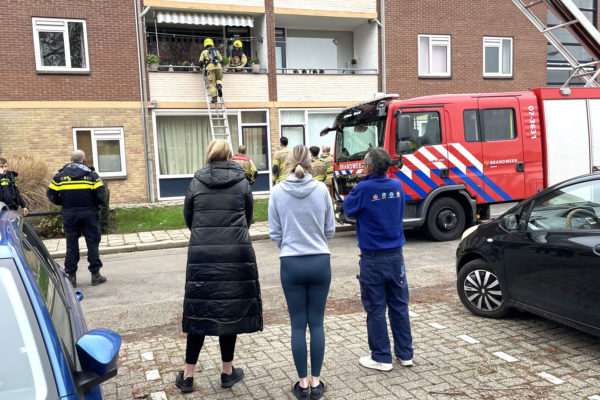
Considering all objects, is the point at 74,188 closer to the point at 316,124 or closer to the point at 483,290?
the point at 483,290

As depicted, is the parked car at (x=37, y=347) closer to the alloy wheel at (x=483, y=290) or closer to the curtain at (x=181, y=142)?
the alloy wheel at (x=483, y=290)

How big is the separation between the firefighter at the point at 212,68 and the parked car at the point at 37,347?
43.2ft

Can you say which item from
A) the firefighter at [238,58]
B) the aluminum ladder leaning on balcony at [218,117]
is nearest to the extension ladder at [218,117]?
the aluminum ladder leaning on balcony at [218,117]

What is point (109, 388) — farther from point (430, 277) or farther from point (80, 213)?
point (430, 277)

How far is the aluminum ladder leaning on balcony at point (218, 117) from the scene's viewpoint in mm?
15447

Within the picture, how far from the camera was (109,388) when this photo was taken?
3889 millimetres

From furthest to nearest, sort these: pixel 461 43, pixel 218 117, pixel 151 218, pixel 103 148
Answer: pixel 461 43 → pixel 218 117 → pixel 103 148 → pixel 151 218

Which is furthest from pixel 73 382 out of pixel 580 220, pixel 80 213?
pixel 80 213

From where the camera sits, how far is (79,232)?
7211 mm

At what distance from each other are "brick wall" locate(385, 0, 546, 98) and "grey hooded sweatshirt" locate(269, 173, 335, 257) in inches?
574

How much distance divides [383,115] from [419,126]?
2.32 ft

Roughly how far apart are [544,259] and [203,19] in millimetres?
13844

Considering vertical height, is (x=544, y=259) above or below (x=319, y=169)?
below

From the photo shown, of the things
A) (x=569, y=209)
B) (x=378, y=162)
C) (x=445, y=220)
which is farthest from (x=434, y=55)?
(x=378, y=162)
